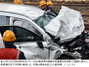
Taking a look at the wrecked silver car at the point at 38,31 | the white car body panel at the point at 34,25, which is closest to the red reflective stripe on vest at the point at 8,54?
the wrecked silver car at the point at 38,31

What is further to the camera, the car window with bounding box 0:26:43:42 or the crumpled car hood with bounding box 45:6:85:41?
the crumpled car hood with bounding box 45:6:85:41

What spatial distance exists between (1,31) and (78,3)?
536 inches

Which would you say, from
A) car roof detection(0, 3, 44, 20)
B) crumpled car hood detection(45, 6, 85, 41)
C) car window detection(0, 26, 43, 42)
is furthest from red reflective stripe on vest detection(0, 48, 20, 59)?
car roof detection(0, 3, 44, 20)

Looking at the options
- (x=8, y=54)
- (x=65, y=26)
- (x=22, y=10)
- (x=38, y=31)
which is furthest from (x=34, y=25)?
(x=8, y=54)

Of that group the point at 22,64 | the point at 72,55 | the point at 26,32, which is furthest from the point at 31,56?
the point at 22,64

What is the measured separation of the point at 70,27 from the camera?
20.0 ft

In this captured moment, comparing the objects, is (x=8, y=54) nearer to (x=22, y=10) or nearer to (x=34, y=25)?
(x=34, y=25)

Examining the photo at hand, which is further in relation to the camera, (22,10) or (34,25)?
(22,10)

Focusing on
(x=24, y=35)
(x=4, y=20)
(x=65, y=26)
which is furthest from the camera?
(x=65, y=26)

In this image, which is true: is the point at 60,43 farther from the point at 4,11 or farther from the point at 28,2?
the point at 28,2

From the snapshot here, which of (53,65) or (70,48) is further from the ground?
(53,65)

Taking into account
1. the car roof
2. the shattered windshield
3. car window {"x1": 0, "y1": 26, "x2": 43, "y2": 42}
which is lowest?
car window {"x1": 0, "y1": 26, "x2": 43, "y2": 42}

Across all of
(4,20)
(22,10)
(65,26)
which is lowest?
(65,26)

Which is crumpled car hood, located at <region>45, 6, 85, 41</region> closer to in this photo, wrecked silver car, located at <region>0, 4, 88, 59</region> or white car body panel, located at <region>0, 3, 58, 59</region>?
wrecked silver car, located at <region>0, 4, 88, 59</region>
